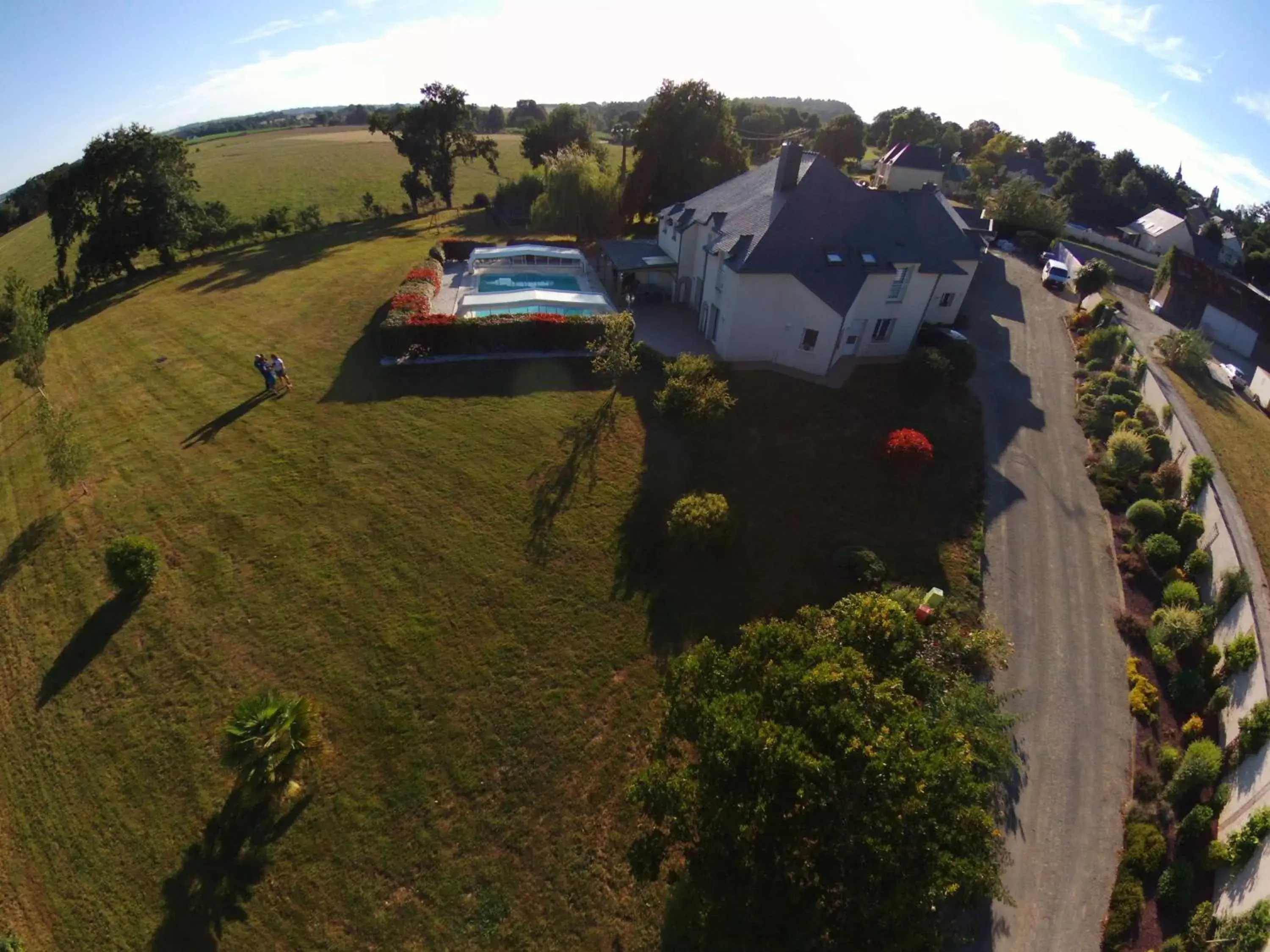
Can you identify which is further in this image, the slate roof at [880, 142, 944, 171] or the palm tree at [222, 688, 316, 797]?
the slate roof at [880, 142, 944, 171]

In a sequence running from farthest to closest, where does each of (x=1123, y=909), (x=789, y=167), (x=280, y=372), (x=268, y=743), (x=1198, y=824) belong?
(x=789, y=167) < (x=280, y=372) < (x=1198, y=824) < (x=268, y=743) < (x=1123, y=909)

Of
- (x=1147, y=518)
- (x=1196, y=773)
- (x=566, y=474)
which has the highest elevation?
(x=566, y=474)

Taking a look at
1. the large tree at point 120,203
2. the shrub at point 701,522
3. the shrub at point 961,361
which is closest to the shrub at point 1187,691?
the shrub at point 701,522

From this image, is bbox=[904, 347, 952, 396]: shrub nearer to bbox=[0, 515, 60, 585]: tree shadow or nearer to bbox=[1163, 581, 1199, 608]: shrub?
bbox=[1163, 581, 1199, 608]: shrub

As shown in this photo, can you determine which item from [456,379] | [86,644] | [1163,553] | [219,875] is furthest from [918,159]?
[219,875]

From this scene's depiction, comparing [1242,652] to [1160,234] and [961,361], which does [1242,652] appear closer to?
[961,361]

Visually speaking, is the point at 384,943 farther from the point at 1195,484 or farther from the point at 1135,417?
the point at 1135,417

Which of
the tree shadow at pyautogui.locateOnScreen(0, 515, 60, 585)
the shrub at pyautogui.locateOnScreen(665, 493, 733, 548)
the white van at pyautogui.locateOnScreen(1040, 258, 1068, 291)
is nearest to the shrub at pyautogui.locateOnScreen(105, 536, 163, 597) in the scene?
the tree shadow at pyautogui.locateOnScreen(0, 515, 60, 585)
